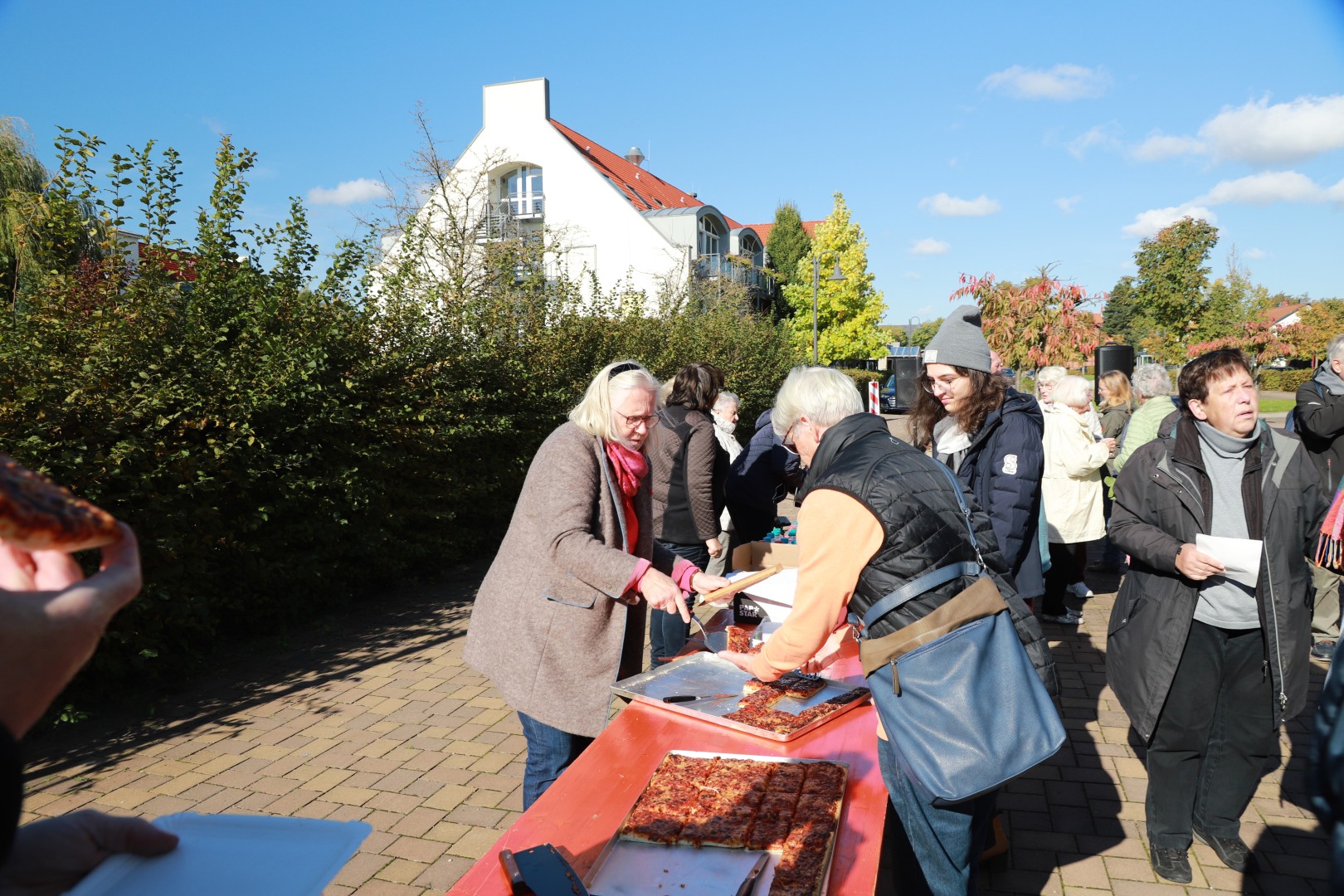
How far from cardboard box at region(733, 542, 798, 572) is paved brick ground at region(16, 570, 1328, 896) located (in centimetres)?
159

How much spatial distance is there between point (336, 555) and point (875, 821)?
609cm

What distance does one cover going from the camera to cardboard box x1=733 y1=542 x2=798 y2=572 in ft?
15.1

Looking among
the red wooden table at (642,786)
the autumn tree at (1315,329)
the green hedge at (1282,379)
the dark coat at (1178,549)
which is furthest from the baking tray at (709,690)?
the green hedge at (1282,379)

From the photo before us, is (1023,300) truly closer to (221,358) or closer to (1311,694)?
(1311,694)

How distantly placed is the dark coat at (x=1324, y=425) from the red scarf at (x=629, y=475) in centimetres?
534

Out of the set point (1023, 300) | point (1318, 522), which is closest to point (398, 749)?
point (1318, 522)

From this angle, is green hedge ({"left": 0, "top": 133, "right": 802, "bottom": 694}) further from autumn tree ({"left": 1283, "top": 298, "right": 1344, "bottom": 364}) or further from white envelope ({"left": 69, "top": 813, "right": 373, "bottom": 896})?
autumn tree ({"left": 1283, "top": 298, "right": 1344, "bottom": 364})

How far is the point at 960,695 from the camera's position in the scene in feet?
7.15

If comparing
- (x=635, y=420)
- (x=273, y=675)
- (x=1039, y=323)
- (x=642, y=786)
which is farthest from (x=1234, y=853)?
(x=1039, y=323)

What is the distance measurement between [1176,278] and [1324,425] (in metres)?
22.9

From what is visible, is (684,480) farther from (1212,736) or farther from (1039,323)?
(1039,323)

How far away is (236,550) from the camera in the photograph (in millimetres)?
6051

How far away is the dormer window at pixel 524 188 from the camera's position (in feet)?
120

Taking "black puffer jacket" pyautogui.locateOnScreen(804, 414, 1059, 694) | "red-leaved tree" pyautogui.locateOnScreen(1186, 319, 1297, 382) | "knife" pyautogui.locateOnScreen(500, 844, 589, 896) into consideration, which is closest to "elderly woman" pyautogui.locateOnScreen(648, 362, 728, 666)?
"black puffer jacket" pyautogui.locateOnScreen(804, 414, 1059, 694)
